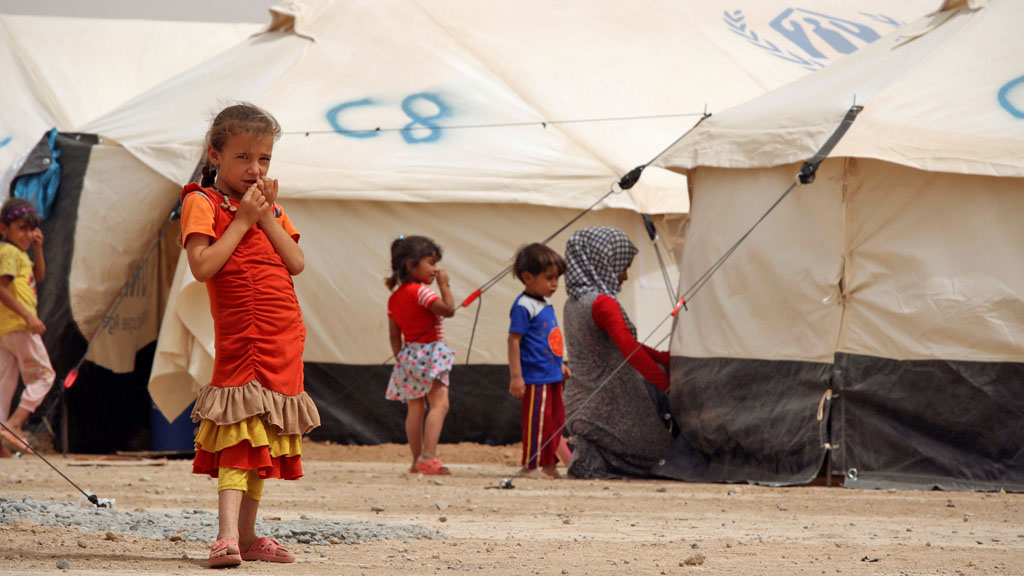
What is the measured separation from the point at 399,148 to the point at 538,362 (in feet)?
6.78

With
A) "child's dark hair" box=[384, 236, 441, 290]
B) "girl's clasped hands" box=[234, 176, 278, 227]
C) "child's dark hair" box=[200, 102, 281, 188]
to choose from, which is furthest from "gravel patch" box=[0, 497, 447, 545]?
"child's dark hair" box=[384, 236, 441, 290]

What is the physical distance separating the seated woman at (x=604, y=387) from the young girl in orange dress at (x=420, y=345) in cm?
65

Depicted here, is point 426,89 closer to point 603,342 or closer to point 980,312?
point 603,342

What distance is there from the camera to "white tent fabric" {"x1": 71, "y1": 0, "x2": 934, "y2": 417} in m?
7.30

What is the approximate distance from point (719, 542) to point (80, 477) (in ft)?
10.9

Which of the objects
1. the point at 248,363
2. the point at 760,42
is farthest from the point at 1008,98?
the point at 760,42

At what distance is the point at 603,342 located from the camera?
6.02m

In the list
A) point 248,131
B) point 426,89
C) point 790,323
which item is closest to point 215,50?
point 426,89

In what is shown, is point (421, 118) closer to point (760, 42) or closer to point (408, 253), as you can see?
point (408, 253)

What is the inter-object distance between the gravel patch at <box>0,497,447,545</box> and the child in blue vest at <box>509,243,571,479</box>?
7.30ft

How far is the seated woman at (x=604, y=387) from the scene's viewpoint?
599 cm

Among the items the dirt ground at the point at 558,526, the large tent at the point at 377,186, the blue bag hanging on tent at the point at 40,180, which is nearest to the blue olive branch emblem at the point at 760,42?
the large tent at the point at 377,186

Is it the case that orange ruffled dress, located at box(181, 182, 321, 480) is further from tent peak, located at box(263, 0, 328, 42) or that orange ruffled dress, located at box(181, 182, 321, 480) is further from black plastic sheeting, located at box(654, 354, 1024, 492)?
tent peak, located at box(263, 0, 328, 42)

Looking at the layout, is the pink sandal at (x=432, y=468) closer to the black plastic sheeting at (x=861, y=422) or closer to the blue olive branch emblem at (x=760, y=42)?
the black plastic sheeting at (x=861, y=422)
